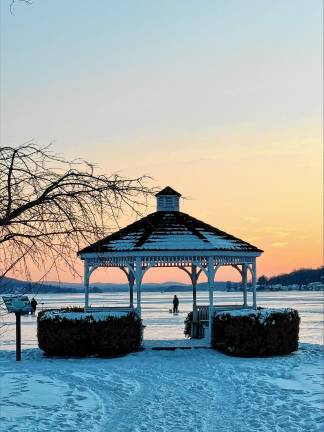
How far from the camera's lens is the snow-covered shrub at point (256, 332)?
60.6 ft

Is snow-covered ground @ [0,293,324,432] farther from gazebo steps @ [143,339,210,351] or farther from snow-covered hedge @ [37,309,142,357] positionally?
gazebo steps @ [143,339,210,351]

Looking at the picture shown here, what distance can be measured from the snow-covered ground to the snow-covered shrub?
495 millimetres

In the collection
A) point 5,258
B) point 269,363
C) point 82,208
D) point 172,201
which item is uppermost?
point 172,201

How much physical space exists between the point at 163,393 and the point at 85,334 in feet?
18.7

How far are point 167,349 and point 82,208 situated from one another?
12729mm

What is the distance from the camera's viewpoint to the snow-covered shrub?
18469 millimetres

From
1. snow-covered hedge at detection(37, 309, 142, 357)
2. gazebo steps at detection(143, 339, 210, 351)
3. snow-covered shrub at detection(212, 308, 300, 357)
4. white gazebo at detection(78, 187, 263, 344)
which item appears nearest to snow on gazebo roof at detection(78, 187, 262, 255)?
white gazebo at detection(78, 187, 263, 344)

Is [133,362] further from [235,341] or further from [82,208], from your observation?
[82,208]

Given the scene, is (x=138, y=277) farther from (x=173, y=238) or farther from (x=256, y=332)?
(x=256, y=332)

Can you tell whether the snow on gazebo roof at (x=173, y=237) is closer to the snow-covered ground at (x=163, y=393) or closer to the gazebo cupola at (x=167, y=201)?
the gazebo cupola at (x=167, y=201)

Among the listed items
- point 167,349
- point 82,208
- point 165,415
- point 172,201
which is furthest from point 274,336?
point 82,208

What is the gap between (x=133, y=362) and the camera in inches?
678

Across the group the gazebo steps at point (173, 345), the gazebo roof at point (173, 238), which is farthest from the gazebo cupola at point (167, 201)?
the gazebo steps at point (173, 345)

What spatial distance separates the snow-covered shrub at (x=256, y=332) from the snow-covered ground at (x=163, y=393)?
1.62 ft
